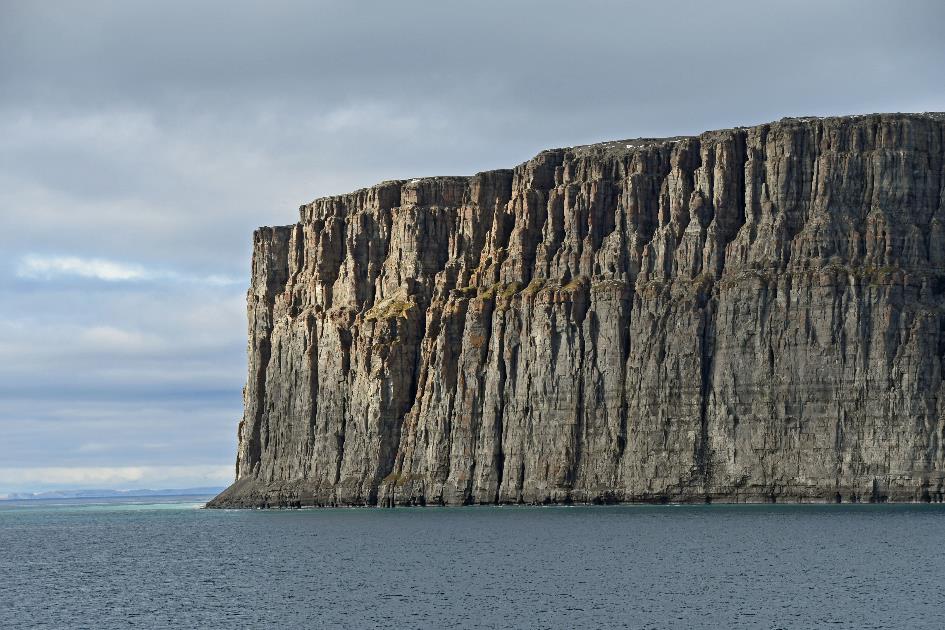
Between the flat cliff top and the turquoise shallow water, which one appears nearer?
the turquoise shallow water

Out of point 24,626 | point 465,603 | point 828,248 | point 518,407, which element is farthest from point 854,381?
point 24,626

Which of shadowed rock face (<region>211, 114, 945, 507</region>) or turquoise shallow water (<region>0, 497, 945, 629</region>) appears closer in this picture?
turquoise shallow water (<region>0, 497, 945, 629</region>)

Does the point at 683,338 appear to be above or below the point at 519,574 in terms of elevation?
above

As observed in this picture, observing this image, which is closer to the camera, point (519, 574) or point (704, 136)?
point (519, 574)

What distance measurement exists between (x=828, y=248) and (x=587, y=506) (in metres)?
37.1

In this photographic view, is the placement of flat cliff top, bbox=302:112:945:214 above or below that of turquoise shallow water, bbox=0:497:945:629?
above

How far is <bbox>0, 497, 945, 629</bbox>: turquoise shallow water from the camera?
3337 inches

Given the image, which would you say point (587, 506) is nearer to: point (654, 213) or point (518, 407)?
point (518, 407)

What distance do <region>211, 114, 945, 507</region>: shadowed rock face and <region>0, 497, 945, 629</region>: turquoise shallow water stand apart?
1055cm

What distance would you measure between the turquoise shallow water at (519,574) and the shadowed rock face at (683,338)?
10547mm

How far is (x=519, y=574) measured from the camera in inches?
4065

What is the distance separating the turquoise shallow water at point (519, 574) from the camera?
8475 cm

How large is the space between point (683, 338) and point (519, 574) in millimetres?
75010

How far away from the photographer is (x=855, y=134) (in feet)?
568
